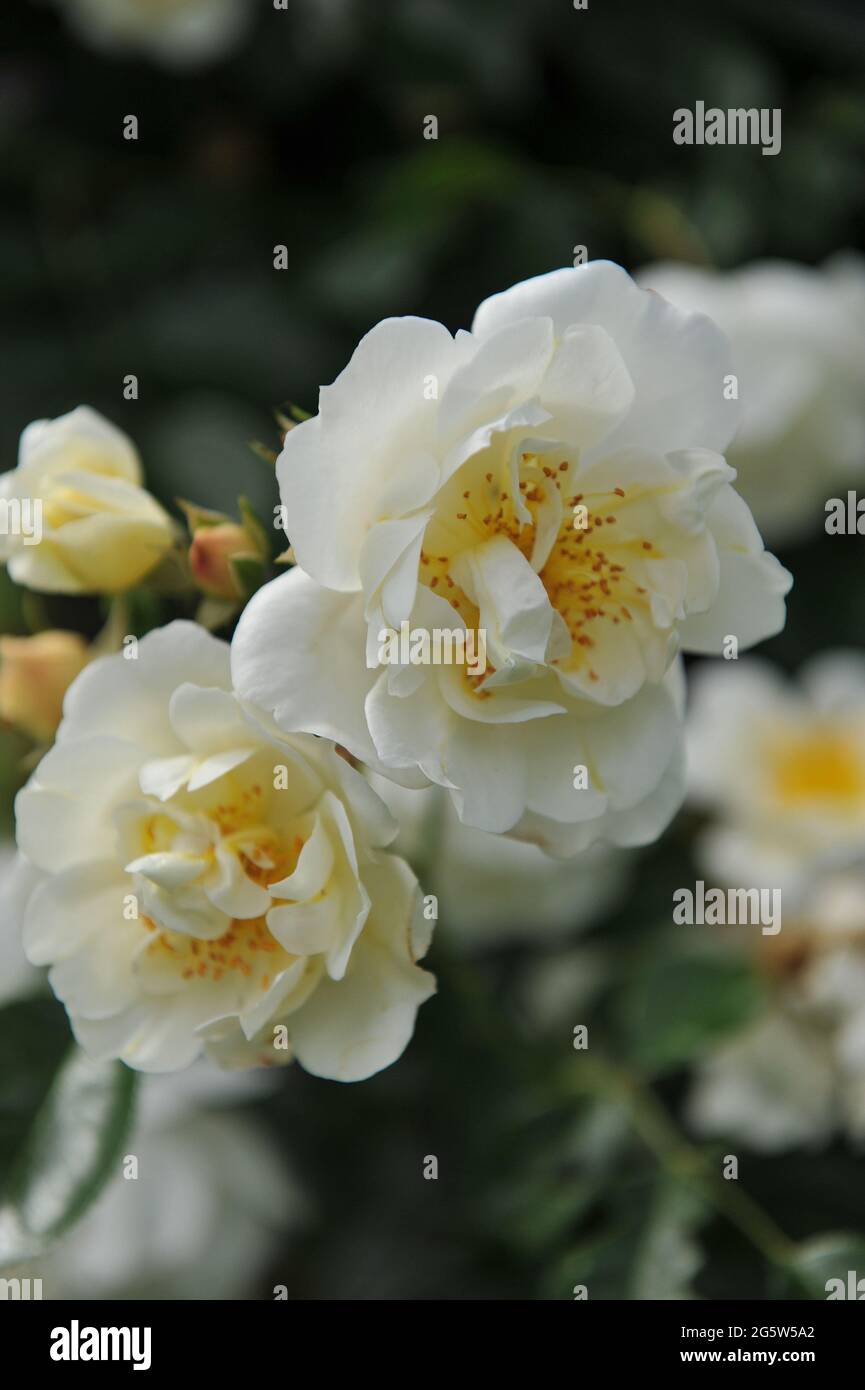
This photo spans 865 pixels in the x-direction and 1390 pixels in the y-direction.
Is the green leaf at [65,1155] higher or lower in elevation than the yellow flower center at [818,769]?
lower

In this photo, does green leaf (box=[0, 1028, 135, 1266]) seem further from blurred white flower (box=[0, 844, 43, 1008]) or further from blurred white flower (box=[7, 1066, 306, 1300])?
blurred white flower (box=[7, 1066, 306, 1300])

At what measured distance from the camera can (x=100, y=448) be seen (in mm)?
655

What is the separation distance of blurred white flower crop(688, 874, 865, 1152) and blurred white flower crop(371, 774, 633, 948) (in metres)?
0.16

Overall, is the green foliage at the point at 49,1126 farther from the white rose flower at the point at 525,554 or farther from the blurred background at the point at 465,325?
the white rose flower at the point at 525,554

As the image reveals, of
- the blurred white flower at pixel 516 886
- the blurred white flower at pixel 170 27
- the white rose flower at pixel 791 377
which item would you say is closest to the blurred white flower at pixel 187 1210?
the blurred white flower at pixel 516 886

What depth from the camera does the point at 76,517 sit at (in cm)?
64

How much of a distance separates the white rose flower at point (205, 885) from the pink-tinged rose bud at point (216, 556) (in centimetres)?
5

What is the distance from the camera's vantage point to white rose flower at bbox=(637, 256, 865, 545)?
1183 millimetres

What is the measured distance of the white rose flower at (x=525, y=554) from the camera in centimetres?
54

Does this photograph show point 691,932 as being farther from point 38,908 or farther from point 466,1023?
point 38,908

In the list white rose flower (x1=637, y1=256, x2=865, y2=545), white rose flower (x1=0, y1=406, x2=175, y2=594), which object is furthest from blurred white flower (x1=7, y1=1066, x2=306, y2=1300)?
white rose flower (x1=637, y1=256, x2=865, y2=545)

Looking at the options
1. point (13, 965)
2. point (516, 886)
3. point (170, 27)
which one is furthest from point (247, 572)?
point (170, 27)

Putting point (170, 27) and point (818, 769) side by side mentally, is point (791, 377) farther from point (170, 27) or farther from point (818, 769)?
point (170, 27)

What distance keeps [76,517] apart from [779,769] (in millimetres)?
727
